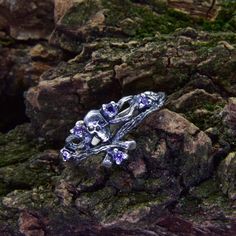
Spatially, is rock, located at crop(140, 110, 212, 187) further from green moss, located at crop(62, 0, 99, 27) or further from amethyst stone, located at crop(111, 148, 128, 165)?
green moss, located at crop(62, 0, 99, 27)

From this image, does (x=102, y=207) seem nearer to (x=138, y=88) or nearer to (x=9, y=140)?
(x=138, y=88)

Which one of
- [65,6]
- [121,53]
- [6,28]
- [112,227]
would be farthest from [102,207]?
[6,28]

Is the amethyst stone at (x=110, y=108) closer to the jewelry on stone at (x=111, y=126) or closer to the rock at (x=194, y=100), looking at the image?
the jewelry on stone at (x=111, y=126)

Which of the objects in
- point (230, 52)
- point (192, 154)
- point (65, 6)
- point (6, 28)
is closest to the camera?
point (192, 154)

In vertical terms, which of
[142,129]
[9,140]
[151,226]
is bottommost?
[9,140]

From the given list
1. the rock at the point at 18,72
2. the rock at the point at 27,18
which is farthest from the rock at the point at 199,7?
the rock at the point at 27,18

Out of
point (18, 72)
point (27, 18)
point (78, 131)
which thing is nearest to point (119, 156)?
point (78, 131)
